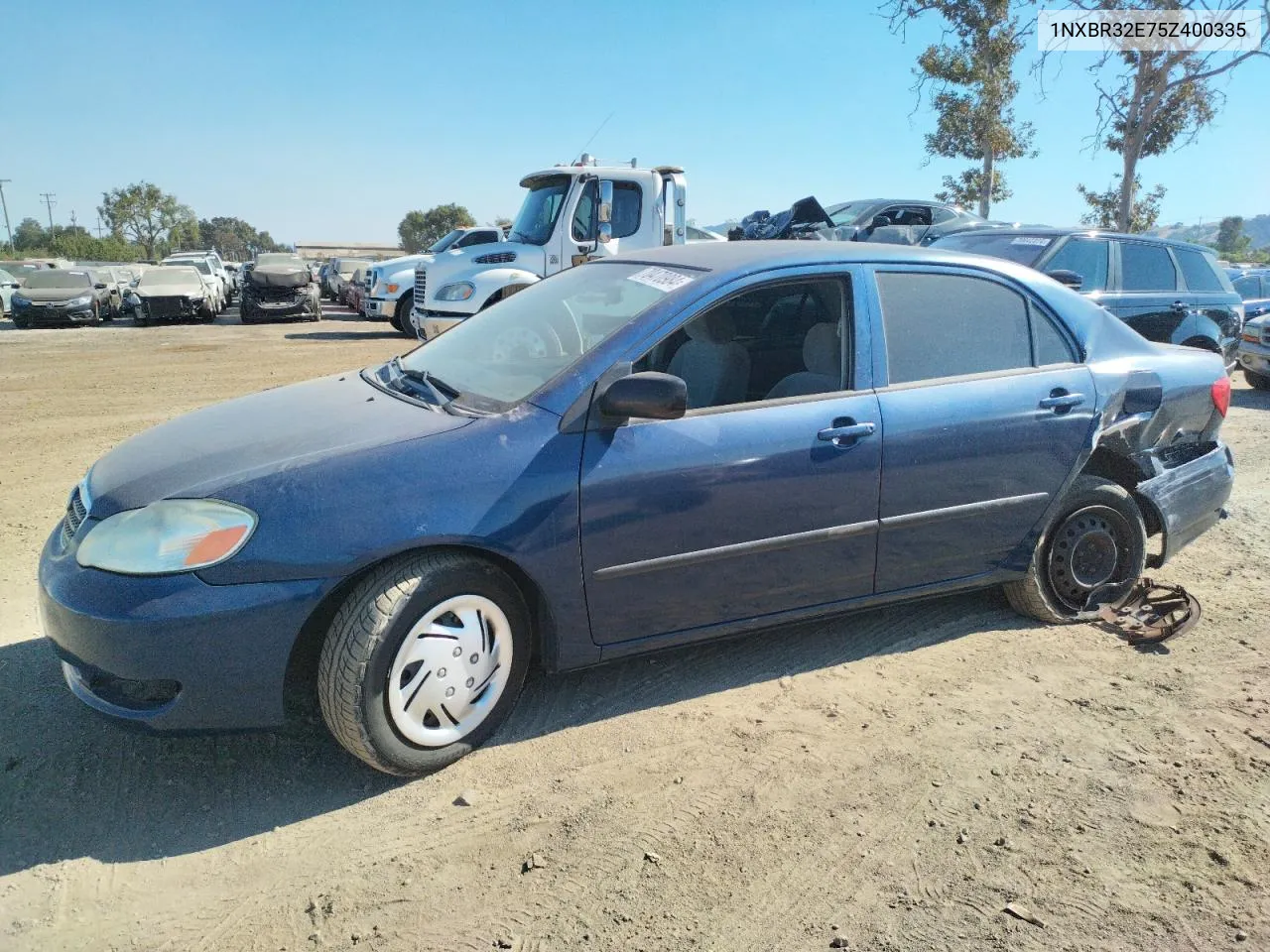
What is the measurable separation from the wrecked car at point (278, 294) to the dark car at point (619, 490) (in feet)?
64.2

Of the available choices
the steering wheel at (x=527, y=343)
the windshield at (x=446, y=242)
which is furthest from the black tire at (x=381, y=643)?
the windshield at (x=446, y=242)

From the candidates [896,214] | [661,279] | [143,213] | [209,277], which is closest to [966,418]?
[661,279]

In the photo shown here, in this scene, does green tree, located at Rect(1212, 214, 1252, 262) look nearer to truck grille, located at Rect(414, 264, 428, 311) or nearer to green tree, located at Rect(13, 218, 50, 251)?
truck grille, located at Rect(414, 264, 428, 311)

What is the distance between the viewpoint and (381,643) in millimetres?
2705

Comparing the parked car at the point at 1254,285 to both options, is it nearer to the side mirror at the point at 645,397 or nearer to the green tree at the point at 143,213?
the side mirror at the point at 645,397

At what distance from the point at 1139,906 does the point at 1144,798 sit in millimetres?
557

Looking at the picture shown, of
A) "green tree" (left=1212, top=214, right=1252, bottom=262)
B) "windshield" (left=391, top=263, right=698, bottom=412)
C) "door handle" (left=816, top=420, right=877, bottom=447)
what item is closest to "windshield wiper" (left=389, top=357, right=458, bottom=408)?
"windshield" (left=391, top=263, right=698, bottom=412)

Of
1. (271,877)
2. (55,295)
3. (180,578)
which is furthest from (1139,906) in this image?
(55,295)

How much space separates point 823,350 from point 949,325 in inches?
21.4

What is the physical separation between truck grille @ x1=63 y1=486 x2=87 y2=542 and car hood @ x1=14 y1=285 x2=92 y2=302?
21.5 meters

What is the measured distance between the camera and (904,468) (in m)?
3.49

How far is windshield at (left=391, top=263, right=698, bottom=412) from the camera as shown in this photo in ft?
10.8

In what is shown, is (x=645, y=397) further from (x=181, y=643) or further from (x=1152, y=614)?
(x=1152, y=614)

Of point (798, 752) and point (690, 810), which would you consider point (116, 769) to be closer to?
point (690, 810)
